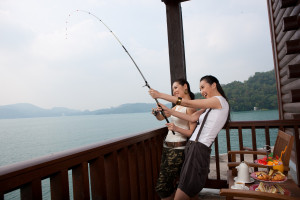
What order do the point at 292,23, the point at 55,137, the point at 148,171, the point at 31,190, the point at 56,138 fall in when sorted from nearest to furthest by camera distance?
1. the point at 31,190
2. the point at 148,171
3. the point at 292,23
4. the point at 56,138
5. the point at 55,137

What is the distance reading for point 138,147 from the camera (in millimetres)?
1840

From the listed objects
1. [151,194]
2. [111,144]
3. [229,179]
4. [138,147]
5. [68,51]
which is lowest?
[151,194]

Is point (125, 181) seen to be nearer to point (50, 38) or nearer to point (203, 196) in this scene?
point (203, 196)

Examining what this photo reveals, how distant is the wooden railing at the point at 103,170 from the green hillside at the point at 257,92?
235 cm

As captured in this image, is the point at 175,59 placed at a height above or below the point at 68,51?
below

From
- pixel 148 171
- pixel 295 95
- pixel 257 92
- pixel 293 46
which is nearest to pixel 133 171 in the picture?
pixel 148 171

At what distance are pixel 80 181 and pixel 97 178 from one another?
16 centimetres

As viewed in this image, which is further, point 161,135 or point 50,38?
point 50,38

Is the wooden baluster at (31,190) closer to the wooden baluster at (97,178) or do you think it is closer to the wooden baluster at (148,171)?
the wooden baluster at (97,178)

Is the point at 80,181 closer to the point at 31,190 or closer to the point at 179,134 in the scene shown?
the point at 31,190

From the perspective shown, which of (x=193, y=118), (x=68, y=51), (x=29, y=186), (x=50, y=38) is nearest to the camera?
(x=29, y=186)

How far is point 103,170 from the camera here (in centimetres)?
130

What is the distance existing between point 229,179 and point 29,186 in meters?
1.63

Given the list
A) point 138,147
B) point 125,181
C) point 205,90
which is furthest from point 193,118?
point 125,181
